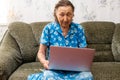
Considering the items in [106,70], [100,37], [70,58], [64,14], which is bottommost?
[106,70]

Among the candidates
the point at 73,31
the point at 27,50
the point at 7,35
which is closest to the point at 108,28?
the point at 73,31

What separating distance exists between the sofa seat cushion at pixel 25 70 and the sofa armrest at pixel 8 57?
5cm

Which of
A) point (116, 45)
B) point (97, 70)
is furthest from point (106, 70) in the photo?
point (116, 45)

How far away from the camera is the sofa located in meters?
2.35

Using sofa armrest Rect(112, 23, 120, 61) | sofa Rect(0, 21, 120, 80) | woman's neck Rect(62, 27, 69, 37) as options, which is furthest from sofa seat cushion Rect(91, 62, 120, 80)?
woman's neck Rect(62, 27, 69, 37)

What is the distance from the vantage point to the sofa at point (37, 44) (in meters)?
2.35

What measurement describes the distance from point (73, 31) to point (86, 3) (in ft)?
2.85

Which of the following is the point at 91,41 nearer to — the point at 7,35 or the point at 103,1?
the point at 103,1

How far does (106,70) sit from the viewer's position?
2.19m

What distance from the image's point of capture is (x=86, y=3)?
2.88 m

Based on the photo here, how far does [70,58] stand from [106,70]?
575 millimetres

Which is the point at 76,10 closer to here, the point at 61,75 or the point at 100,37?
the point at 100,37

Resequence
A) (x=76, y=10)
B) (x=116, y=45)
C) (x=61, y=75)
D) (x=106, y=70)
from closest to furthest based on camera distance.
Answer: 1. (x=61, y=75)
2. (x=106, y=70)
3. (x=116, y=45)
4. (x=76, y=10)

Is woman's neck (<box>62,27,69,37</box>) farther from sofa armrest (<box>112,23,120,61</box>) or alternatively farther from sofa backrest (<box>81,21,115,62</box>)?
sofa armrest (<box>112,23,120,61</box>)
